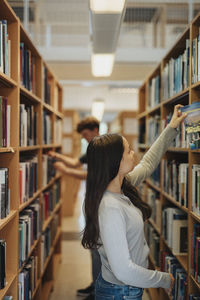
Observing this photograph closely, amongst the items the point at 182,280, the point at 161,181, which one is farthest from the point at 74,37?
the point at 182,280

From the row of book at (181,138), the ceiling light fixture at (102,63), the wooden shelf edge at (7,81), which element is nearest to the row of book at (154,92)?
the ceiling light fixture at (102,63)

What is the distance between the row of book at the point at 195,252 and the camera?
5.36ft

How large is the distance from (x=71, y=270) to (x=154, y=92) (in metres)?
2.24

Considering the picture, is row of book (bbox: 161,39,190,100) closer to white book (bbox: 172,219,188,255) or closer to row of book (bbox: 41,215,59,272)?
white book (bbox: 172,219,188,255)

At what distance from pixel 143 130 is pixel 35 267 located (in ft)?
7.37

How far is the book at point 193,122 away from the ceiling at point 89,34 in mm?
3007

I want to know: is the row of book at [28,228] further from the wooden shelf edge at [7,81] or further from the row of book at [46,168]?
the wooden shelf edge at [7,81]

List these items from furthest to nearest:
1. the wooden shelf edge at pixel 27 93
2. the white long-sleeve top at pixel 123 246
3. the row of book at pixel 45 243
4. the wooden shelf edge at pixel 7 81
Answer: the row of book at pixel 45 243 → the wooden shelf edge at pixel 27 93 → the wooden shelf edge at pixel 7 81 → the white long-sleeve top at pixel 123 246

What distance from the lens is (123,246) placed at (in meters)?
1.27

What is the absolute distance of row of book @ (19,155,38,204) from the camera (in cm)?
195

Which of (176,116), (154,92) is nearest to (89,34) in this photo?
(154,92)

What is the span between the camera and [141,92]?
13.7 feet

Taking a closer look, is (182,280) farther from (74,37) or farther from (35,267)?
(74,37)

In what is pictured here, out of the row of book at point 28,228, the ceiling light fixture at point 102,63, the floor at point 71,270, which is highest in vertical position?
the ceiling light fixture at point 102,63
